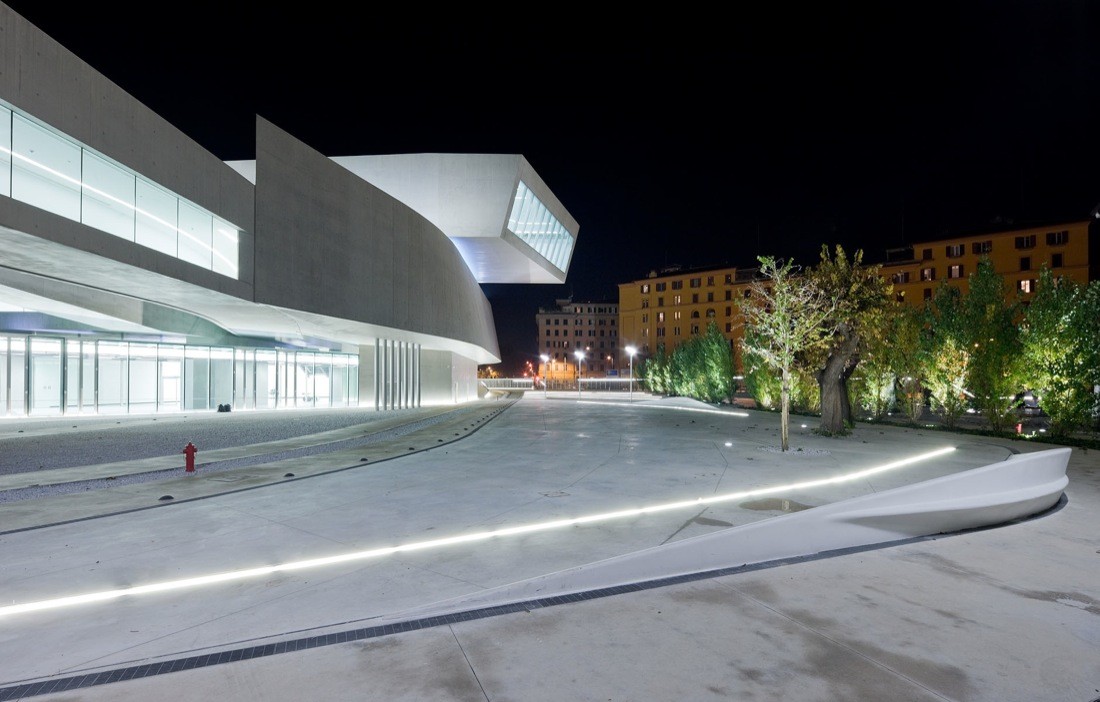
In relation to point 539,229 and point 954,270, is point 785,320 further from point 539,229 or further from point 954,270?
point 954,270

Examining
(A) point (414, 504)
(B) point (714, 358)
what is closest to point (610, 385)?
(B) point (714, 358)

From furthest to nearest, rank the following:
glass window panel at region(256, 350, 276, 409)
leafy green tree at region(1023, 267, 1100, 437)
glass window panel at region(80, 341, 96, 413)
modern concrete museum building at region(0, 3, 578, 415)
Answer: glass window panel at region(256, 350, 276, 409) < glass window panel at region(80, 341, 96, 413) < leafy green tree at region(1023, 267, 1100, 437) < modern concrete museum building at region(0, 3, 578, 415)

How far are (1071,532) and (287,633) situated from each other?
10.3 metres

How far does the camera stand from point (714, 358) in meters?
45.3

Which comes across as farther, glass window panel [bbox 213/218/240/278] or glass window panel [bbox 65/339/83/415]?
glass window panel [bbox 65/339/83/415]

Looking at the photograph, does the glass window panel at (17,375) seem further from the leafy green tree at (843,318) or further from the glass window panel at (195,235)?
the leafy green tree at (843,318)

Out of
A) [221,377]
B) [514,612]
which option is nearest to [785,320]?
[514,612]

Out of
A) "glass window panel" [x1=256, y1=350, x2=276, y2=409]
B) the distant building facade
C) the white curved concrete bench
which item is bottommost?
the white curved concrete bench

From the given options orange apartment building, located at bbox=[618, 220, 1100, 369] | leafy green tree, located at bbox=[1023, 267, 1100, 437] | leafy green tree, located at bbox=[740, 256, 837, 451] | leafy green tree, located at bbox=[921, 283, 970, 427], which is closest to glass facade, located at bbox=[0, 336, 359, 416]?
orange apartment building, located at bbox=[618, 220, 1100, 369]

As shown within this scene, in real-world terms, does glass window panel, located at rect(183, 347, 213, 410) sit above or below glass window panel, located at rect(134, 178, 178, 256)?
below

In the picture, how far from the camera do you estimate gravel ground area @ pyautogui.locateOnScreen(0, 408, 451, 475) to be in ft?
48.5

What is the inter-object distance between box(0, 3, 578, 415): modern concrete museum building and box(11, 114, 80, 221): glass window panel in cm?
4

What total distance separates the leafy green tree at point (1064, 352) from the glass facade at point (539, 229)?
30.3m

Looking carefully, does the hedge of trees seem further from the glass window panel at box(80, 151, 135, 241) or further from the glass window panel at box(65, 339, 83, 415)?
the glass window panel at box(65, 339, 83, 415)
